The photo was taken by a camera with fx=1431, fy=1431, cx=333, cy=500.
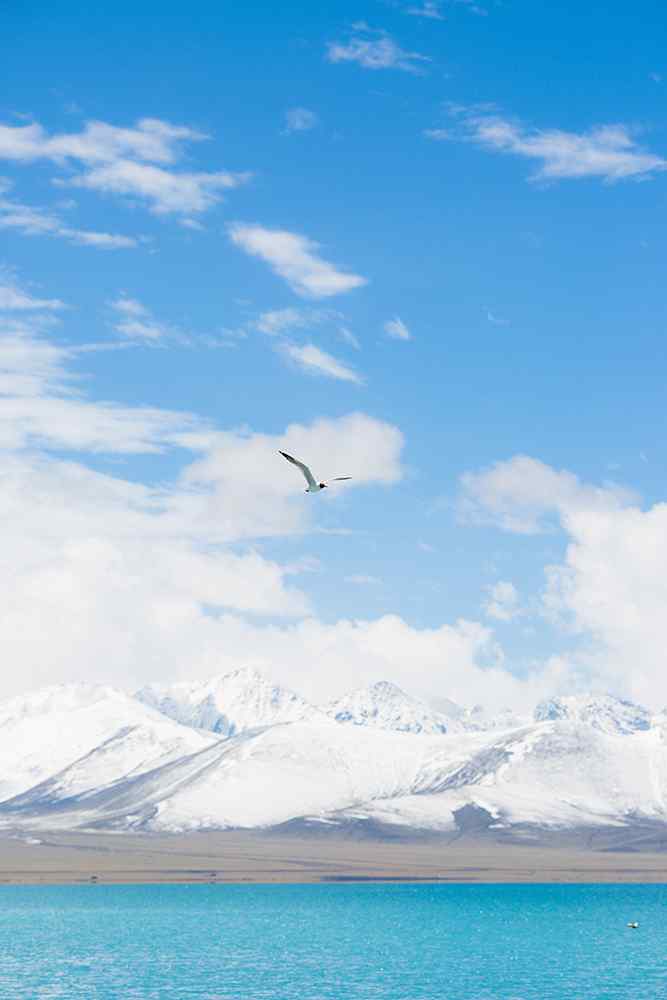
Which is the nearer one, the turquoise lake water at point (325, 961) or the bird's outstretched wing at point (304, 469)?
the bird's outstretched wing at point (304, 469)

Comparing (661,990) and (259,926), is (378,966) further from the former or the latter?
(259,926)

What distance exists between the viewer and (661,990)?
12050 centimetres

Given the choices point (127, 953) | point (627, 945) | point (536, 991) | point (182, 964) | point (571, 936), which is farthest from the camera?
point (571, 936)

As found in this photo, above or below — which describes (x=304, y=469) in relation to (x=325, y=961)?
above

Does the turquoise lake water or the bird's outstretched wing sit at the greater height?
the bird's outstretched wing

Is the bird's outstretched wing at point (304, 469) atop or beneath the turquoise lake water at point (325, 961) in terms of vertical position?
atop

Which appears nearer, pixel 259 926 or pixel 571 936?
pixel 571 936

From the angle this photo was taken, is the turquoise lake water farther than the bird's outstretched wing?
Yes

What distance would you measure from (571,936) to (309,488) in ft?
445

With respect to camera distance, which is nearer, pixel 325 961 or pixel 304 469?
pixel 304 469

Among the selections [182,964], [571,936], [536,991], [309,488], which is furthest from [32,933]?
[309,488]

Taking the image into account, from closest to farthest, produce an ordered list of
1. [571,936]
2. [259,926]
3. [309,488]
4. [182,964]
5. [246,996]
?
[309,488] < [246,996] < [182,964] < [571,936] < [259,926]

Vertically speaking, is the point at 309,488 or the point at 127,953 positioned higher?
the point at 309,488

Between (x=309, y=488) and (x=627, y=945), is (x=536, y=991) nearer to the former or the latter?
(x=627, y=945)
